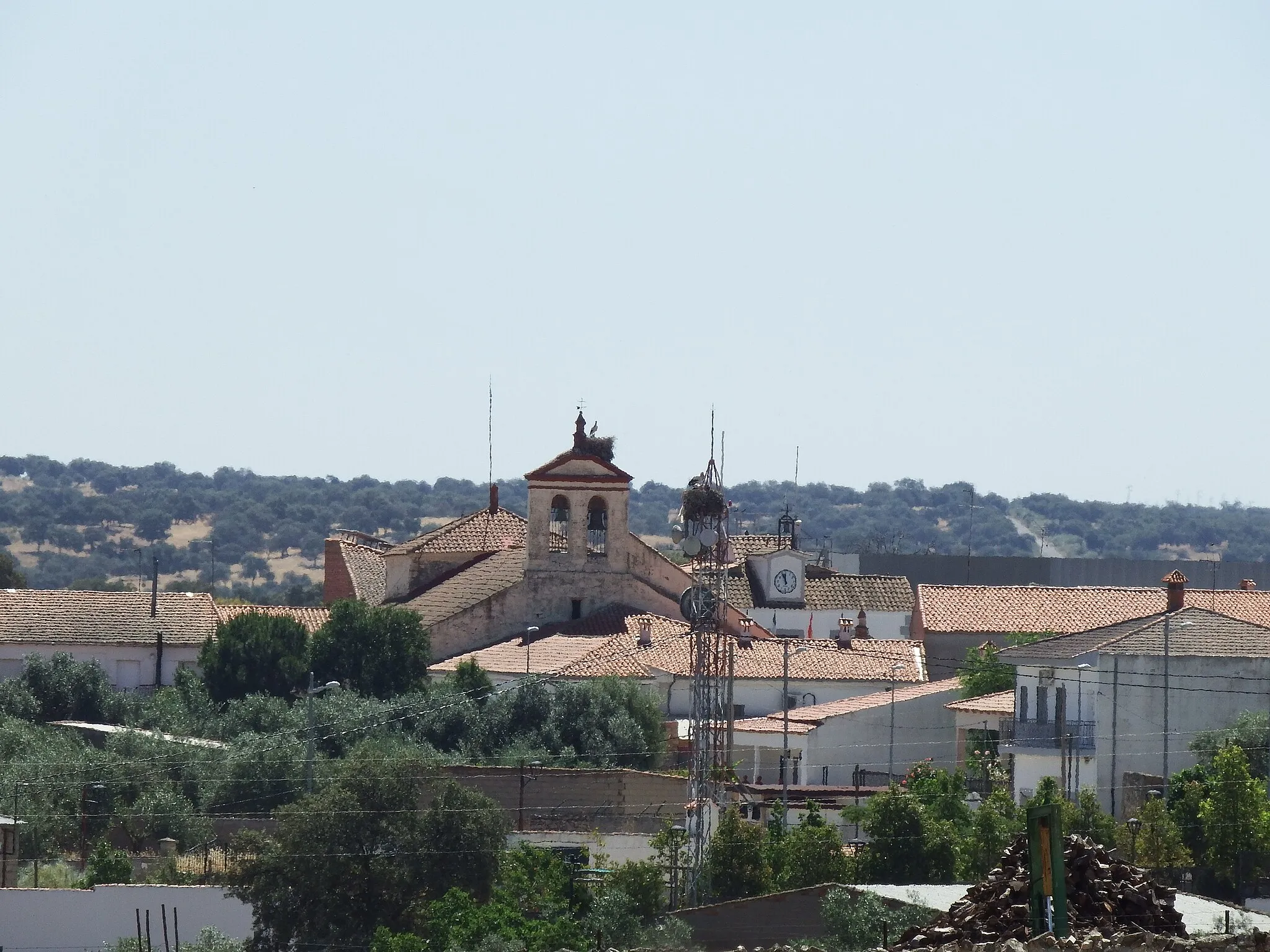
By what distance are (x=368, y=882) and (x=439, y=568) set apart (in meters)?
37.1

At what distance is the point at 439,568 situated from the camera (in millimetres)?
78312

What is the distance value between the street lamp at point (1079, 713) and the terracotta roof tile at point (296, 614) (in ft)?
83.2

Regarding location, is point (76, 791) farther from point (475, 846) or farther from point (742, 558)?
point (742, 558)

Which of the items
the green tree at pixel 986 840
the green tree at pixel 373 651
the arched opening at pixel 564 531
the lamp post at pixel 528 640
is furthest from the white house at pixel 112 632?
the green tree at pixel 986 840

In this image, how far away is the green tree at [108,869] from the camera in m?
42.9

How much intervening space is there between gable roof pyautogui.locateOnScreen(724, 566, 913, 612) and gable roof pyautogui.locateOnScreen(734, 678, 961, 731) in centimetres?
1744

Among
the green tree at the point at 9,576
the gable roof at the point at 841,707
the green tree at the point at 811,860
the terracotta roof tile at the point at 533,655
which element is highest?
the green tree at the point at 9,576

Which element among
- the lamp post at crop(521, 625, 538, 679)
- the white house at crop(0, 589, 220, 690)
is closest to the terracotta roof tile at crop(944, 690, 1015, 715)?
the lamp post at crop(521, 625, 538, 679)

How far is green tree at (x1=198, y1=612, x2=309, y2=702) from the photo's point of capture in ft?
214

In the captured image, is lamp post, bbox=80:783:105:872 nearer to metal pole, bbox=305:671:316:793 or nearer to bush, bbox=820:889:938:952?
metal pole, bbox=305:671:316:793

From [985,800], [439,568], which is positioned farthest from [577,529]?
[985,800]

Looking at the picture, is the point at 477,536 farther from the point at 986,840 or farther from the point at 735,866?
the point at 986,840

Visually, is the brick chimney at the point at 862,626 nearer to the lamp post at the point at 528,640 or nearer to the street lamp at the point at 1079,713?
the lamp post at the point at 528,640

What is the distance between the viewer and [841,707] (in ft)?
187
